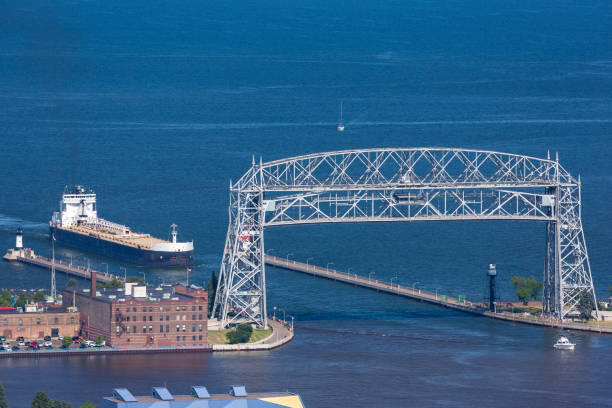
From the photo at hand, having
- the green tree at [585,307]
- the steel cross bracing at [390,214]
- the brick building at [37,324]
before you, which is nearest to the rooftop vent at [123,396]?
the brick building at [37,324]

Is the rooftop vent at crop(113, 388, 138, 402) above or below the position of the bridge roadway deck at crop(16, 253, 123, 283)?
below

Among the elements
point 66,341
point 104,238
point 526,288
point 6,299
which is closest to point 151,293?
point 66,341

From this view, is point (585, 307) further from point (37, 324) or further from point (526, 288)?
point (37, 324)

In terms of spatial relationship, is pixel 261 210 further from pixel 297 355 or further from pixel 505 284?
pixel 505 284

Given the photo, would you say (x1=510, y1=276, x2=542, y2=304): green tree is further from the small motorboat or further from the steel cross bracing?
the small motorboat

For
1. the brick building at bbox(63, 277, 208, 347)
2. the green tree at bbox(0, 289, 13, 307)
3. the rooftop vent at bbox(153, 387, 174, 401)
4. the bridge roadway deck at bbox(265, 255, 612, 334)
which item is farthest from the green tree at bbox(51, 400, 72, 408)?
the bridge roadway deck at bbox(265, 255, 612, 334)

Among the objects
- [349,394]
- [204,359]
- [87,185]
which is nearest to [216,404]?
[349,394]

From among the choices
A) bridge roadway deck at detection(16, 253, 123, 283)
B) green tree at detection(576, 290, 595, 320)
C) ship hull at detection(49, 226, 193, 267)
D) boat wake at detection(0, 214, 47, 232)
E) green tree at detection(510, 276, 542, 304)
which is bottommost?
green tree at detection(576, 290, 595, 320)

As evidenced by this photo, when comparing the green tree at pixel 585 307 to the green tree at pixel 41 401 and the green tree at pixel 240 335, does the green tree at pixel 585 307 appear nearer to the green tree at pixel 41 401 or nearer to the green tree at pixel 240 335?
the green tree at pixel 240 335
